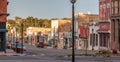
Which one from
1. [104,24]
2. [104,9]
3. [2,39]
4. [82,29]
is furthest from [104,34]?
[2,39]

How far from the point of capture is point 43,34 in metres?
180

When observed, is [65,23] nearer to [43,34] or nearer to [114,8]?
[43,34]

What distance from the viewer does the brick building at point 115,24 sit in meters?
83.4

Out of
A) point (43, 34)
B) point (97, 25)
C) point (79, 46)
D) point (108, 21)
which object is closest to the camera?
point (108, 21)

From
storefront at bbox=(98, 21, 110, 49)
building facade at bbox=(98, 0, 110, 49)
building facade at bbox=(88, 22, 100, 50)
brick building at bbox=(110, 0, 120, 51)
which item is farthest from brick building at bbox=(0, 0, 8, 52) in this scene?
building facade at bbox=(88, 22, 100, 50)

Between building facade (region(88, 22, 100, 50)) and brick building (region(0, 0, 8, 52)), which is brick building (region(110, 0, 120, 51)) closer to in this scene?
building facade (region(88, 22, 100, 50))

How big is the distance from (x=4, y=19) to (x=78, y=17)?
62.9 meters

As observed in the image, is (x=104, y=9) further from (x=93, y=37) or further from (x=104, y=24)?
(x=93, y=37)

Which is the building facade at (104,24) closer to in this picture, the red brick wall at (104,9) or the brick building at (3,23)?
the red brick wall at (104,9)

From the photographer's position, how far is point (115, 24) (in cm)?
8575

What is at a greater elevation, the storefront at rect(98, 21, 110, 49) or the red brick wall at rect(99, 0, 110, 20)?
the red brick wall at rect(99, 0, 110, 20)

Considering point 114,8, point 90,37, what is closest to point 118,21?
point 114,8

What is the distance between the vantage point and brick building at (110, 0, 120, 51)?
83381 millimetres

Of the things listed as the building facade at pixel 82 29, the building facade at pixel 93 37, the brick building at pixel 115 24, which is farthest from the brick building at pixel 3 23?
the building facade at pixel 82 29
